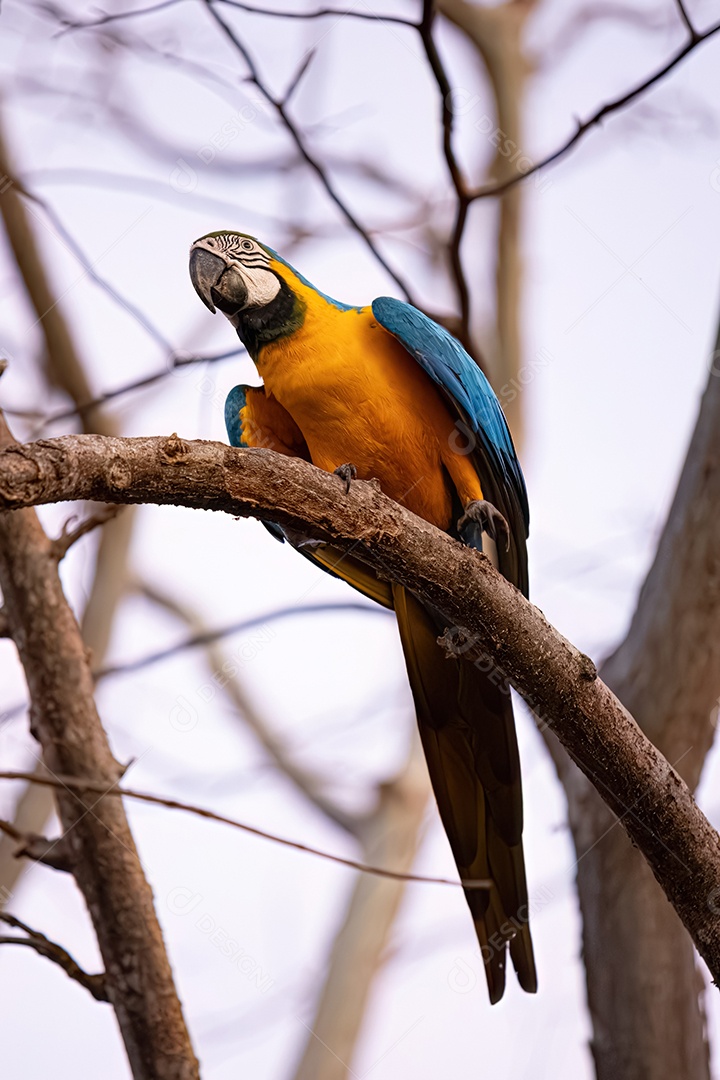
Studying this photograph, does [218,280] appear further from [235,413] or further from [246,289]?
[235,413]

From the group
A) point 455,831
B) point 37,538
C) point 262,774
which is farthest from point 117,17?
point 262,774

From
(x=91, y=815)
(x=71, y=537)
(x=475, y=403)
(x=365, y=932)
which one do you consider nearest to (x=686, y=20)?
(x=475, y=403)

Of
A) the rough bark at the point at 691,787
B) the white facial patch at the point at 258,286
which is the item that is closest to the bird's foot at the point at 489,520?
the rough bark at the point at 691,787

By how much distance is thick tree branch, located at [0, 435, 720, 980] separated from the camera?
5.91 feet

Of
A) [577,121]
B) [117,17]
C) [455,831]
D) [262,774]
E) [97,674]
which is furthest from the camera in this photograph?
[262,774]

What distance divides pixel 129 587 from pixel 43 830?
1.32m

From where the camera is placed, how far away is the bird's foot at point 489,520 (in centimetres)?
271

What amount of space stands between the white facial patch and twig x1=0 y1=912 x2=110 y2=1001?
1.81 metres

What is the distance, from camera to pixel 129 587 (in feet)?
16.8

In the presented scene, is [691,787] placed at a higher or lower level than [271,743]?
lower

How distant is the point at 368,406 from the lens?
2.69 meters

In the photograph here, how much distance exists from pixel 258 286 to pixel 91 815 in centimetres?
160

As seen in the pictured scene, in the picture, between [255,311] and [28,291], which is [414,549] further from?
[28,291]

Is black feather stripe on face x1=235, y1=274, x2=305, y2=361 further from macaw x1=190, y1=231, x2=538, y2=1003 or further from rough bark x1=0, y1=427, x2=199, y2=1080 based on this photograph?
rough bark x1=0, y1=427, x2=199, y2=1080
